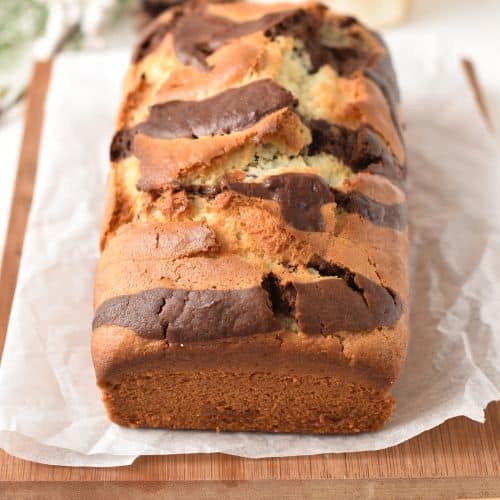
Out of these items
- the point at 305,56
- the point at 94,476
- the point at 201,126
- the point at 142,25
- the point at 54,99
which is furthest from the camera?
the point at 142,25

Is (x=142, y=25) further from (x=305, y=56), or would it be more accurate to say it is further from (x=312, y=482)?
(x=312, y=482)

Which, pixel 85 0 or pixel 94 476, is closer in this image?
pixel 94 476

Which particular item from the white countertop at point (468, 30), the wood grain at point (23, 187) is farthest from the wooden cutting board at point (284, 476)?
the white countertop at point (468, 30)

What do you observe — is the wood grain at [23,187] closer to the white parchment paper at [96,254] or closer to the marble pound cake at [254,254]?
the white parchment paper at [96,254]

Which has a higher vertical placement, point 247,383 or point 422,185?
point 247,383

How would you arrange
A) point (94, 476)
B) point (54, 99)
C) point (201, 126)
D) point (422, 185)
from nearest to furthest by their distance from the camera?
point (94, 476) → point (201, 126) → point (422, 185) → point (54, 99)

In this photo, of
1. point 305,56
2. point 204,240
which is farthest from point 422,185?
point 204,240

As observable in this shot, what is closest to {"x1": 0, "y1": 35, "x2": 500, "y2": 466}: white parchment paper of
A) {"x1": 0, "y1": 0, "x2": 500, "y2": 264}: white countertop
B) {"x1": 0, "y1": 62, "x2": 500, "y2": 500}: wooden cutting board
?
{"x1": 0, "y1": 62, "x2": 500, "y2": 500}: wooden cutting board

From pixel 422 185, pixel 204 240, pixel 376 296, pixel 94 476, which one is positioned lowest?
pixel 422 185
